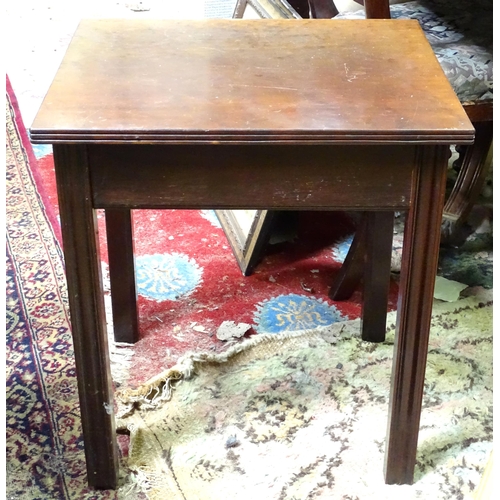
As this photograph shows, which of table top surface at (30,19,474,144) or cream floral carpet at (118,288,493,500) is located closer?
table top surface at (30,19,474,144)

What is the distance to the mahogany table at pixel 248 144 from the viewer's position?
28.6 inches

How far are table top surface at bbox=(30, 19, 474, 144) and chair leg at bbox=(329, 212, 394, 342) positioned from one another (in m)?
0.32

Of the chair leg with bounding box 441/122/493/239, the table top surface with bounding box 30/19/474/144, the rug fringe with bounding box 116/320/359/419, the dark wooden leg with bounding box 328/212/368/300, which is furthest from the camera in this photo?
the chair leg with bounding box 441/122/493/239

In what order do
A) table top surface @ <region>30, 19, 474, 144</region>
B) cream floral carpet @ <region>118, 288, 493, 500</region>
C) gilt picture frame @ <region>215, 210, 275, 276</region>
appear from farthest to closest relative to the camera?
1. gilt picture frame @ <region>215, 210, 275, 276</region>
2. cream floral carpet @ <region>118, 288, 493, 500</region>
3. table top surface @ <region>30, 19, 474, 144</region>

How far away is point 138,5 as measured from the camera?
9.97ft

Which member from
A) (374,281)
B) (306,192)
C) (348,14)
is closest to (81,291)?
(306,192)

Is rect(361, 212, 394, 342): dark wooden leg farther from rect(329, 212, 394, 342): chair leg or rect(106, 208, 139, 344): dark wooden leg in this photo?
rect(106, 208, 139, 344): dark wooden leg

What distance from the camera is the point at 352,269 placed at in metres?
1.33

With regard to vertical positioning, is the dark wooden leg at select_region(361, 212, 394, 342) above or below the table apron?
below

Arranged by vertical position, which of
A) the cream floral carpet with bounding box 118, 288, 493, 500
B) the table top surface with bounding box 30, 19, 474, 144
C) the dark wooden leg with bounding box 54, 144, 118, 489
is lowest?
the cream floral carpet with bounding box 118, 288, 493, 500

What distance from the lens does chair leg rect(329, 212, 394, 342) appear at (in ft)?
3.80

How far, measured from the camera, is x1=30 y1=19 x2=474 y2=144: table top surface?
0.72m

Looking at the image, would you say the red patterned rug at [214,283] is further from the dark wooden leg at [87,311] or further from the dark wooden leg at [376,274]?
the dark wooden leg at [87,311]

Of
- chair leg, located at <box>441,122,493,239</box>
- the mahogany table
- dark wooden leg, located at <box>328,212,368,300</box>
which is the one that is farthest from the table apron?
chair leg, located at <box>441,122,493,239</box>
